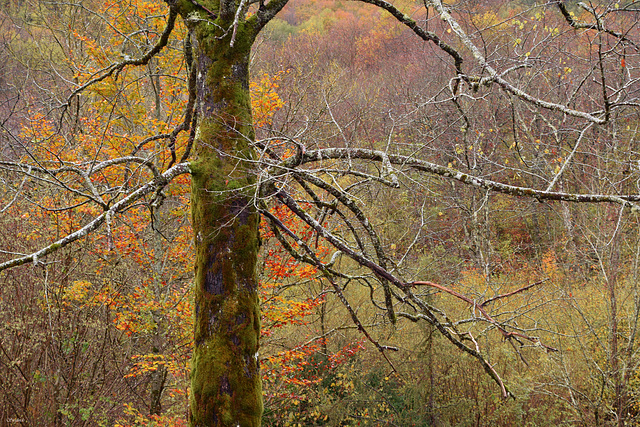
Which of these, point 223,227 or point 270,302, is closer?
point 223,227

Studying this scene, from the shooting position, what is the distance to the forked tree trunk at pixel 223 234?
8.41 ft

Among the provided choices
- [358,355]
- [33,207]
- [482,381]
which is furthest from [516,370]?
[33,207]

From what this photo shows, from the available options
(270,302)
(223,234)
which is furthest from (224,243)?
(270,302)

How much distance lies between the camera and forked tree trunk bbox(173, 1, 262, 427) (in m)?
2.56

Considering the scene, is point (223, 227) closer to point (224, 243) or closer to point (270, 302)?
point (224, 243)

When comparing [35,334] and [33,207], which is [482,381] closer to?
[35,334]

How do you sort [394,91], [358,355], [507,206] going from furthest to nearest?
1. [394,91]
2. [507,206]
3. [358,355]

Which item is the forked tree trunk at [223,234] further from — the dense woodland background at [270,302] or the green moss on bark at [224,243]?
the dense woodland background at [270,302]

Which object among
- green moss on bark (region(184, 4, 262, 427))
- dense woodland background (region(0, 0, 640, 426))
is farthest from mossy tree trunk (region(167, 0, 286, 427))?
dense woodland background (region(0, 0, 640, 426))

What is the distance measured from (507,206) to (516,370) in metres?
8.91

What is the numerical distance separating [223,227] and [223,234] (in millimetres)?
42

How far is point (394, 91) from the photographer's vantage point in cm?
1989

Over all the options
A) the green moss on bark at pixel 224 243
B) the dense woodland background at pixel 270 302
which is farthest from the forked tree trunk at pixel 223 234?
the dense woodland background at pixel 270 302

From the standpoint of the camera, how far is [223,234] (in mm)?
2670
